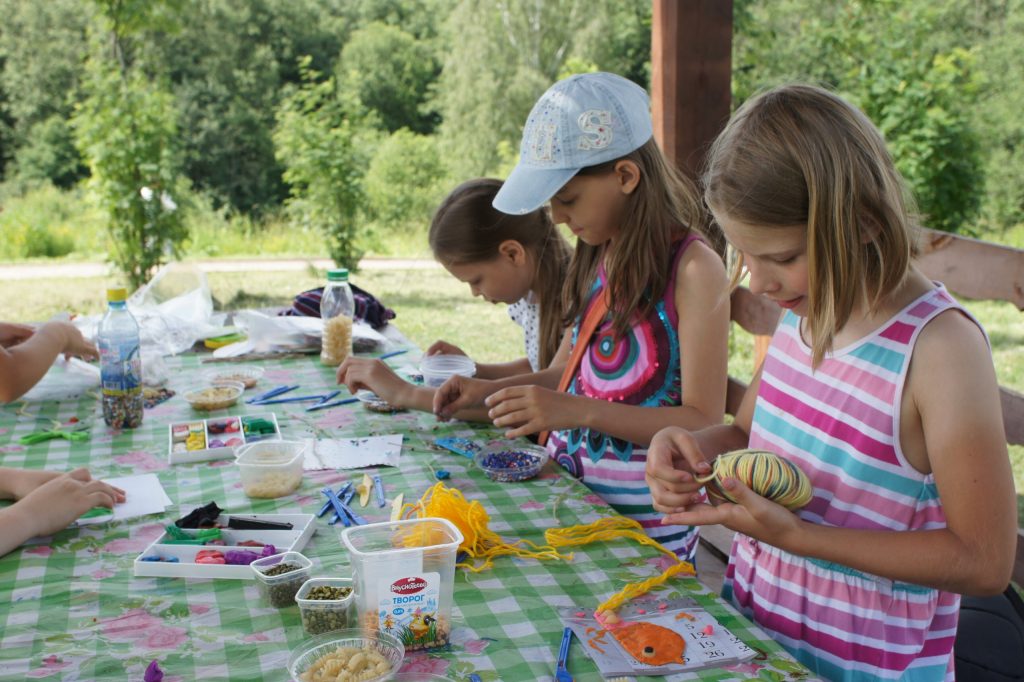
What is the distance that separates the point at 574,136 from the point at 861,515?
1.09 meters

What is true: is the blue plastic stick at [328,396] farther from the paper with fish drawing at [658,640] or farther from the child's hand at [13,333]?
the paper with fish drawing at [658,640]

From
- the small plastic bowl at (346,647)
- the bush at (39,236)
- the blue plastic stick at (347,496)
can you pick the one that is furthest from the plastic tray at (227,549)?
the bush at (39,236)

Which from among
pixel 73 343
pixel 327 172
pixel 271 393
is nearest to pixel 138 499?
pixel 271 393

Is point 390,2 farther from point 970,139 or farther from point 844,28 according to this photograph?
point 970,139

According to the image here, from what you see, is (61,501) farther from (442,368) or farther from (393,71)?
(393,71)

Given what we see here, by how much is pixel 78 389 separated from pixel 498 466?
5.15ft

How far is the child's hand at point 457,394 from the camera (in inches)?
93.1

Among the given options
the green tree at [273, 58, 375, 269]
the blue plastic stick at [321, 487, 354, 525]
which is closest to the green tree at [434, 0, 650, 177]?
the green tree at [273, 58, 375, 269]

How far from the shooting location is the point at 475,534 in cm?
164

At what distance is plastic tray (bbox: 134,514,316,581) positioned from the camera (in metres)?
1.55

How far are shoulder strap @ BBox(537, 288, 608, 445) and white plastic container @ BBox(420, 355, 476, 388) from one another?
0.47 metres

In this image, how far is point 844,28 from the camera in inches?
412

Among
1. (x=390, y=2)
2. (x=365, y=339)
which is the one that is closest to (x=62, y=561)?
(x=365, y=339)

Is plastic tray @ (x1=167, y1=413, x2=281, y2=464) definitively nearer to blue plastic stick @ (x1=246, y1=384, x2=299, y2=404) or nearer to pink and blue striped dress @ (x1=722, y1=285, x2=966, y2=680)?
blue plastic stick @ (x1=246, y1=384, x2=299, y2=404)
